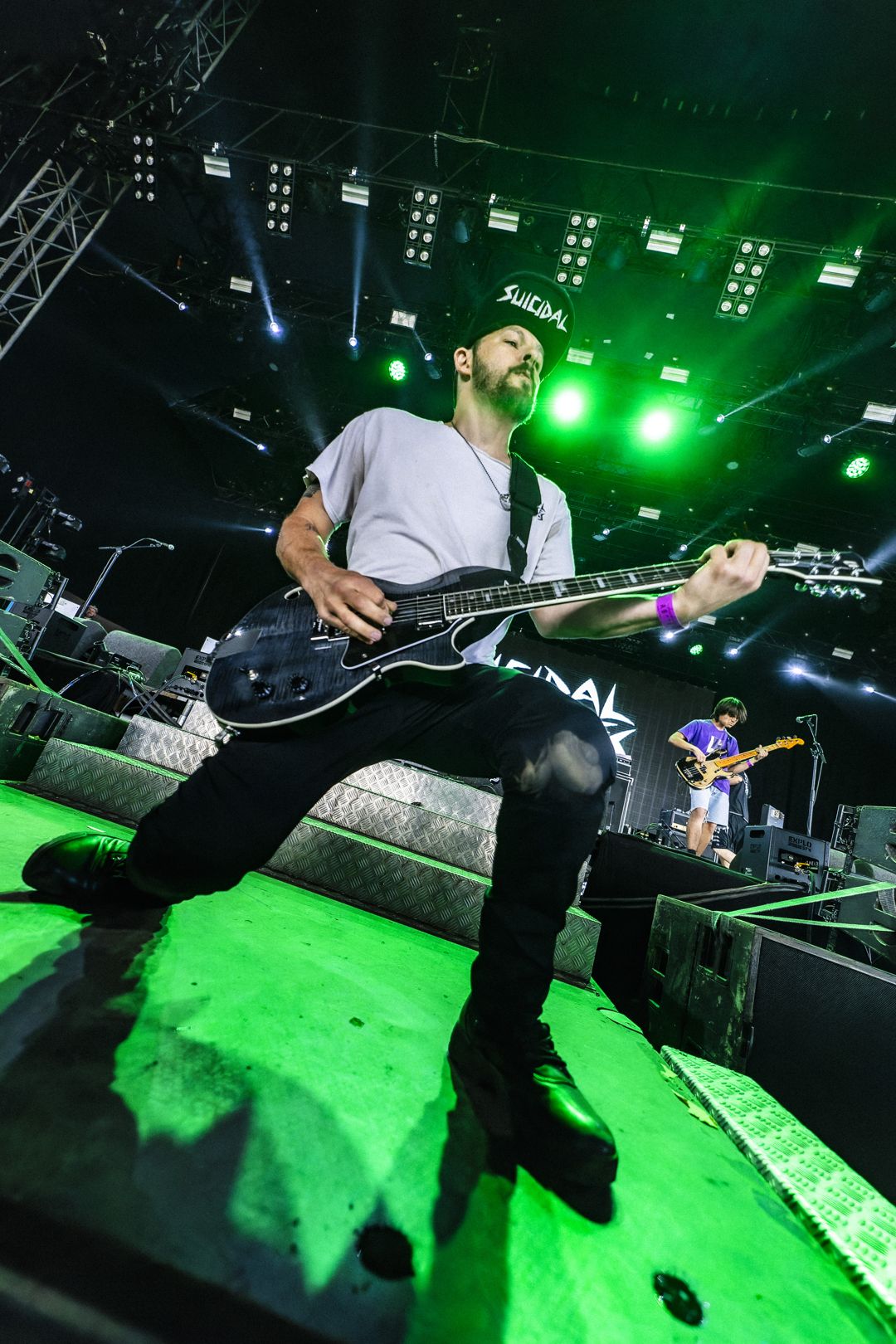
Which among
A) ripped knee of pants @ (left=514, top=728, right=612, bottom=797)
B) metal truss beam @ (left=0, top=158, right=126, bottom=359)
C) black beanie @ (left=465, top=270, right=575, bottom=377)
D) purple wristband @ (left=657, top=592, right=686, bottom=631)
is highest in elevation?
metal truss beam @ (left=0, top=158, right=126, bottom=359)

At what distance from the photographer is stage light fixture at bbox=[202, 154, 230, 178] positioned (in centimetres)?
775

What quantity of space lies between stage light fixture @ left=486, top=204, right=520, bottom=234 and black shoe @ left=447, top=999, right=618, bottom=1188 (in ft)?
29.7

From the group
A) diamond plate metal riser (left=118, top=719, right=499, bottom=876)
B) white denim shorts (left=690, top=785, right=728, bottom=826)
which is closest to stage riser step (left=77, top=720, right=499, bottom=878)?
diamond plate metal riser (left=118, top=719, right=499, bottom=876)

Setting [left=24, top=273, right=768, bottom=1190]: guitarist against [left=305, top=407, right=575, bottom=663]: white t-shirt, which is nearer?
[left=24, top=273, right=768, bottom=1190]: guitarist

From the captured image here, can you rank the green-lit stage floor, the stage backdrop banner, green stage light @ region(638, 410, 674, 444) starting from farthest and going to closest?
the stage backdrop banner, green stage light @ region(638, 410, 674, 444), the green-lit stage floor

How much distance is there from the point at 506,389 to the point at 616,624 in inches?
43.3

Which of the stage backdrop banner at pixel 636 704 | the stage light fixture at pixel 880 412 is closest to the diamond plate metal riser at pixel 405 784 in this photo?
the stage light fixture at pixel 880 412

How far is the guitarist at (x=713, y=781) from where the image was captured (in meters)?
7.50

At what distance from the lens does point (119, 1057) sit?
984 millimetres

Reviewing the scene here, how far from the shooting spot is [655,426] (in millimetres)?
9141

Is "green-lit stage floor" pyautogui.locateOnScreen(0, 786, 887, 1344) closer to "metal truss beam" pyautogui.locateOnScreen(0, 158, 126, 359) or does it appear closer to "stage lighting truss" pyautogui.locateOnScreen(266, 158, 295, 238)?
"stage lighting truss" pyautogui.locateOnScreen(266, 158, 295, 238)

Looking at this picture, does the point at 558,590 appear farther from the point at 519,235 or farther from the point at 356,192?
the point at 356,192

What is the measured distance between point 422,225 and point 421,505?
26.6 ft

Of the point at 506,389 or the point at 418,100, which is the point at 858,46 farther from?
the point at 506,389
